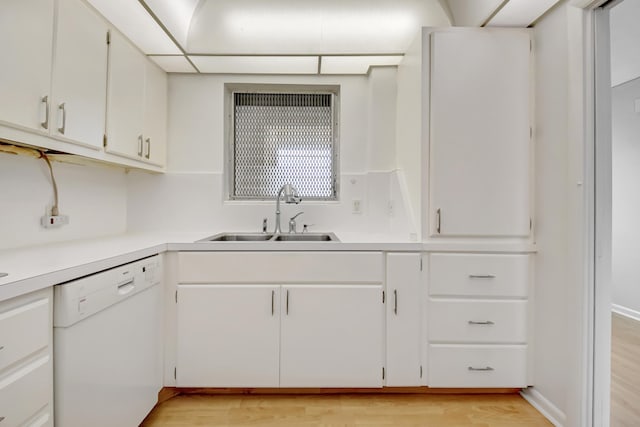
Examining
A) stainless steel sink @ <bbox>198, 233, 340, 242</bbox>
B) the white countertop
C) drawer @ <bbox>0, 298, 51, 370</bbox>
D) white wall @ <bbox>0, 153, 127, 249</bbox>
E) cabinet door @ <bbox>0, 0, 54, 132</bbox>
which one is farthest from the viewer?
stainless steel sink @ <bbox>198, 233, 340, 242</bbox>

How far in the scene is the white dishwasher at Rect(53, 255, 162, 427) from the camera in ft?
3.19

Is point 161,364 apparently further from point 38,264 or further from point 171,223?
point 171,223

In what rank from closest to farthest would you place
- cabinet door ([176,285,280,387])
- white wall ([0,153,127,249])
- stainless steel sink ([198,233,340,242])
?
white wall ([0,153,127,249])
cabinet door ([176,285,280,387])
stainless steel sink ([198,233,340,242])

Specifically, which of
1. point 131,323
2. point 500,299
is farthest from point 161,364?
point 500,299

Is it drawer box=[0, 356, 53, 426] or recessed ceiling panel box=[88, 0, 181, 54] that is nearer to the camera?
drawer box=[0, 356, 53, 426]

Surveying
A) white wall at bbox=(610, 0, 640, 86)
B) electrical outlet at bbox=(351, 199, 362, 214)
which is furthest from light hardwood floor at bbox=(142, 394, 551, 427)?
white wall at bbox=(610, 0, 640, 86)

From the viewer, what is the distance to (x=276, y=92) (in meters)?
2.38

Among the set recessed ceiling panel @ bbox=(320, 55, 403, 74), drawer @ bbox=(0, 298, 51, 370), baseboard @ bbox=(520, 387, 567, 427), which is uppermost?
recessed ceiling panel @ bbox=(320, 55, 403, 74)

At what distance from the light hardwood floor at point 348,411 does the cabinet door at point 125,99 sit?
4.79 ft

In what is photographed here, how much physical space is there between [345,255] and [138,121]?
5.04 feet

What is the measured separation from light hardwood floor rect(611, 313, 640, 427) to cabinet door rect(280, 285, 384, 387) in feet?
3.90

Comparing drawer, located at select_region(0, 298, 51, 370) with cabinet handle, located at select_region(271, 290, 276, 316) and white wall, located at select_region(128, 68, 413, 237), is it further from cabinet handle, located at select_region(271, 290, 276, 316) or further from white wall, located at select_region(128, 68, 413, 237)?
white wall, located at select_region(128, 68, 413, 237)

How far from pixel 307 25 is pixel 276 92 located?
1.91 ft

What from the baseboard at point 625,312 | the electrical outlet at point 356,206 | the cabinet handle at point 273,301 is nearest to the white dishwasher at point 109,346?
the cabinet handle at point 273,301
